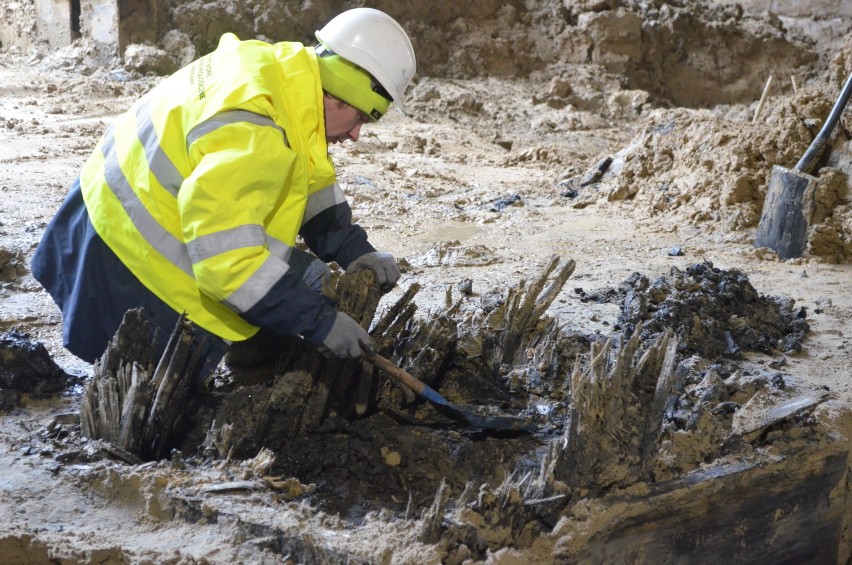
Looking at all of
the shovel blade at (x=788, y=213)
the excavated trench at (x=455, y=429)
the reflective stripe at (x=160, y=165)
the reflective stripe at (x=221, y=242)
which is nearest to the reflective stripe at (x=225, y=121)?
the reflective stripe at (x=160, y=165)

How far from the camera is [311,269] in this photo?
351cm

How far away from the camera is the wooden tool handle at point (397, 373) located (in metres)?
3.07

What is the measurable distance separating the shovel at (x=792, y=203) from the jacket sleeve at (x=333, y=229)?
12.5 ft

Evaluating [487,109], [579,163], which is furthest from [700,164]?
[487,109]

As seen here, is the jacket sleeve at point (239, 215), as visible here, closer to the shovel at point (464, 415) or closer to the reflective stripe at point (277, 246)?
the reflective stripe at point (277, 246)

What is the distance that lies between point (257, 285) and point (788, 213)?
188 inches

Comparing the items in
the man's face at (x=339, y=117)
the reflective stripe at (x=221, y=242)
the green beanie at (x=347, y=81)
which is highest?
the green beanie at (x=347, y=81)

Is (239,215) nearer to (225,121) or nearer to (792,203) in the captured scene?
(225,121)

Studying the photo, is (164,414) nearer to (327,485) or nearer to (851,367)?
(327,485)

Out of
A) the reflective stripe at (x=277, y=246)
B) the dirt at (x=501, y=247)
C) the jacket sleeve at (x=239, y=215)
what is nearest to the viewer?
the dirt at (x=501, y=247)

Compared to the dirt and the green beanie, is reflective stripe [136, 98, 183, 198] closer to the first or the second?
the green beanie

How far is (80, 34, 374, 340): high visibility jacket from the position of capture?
8.77 feet

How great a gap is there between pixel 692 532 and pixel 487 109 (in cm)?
910

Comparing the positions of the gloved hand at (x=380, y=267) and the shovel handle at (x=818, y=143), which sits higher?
the shovel handle at (x=818, y=143)
